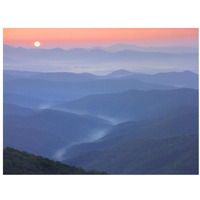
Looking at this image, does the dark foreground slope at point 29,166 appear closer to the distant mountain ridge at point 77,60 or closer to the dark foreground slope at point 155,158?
the dark foreground slope at point 155,158

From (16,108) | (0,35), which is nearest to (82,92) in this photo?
(16,108)

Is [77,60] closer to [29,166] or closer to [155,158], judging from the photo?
[155,158]

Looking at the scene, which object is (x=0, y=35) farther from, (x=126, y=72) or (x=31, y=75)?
(x=31, y=75)

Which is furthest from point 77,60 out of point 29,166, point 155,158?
point 29,166

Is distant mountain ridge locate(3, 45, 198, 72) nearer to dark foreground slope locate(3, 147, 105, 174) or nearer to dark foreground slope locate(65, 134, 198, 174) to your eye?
dark foreground slope locate(65, 134, 198, 174)

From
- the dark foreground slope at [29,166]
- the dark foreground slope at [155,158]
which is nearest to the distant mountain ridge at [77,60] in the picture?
the dark foreground slope at [155,158]

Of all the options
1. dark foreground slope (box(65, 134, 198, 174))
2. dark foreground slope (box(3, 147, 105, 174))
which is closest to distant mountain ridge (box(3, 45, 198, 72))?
dark foreground slope (box(65, 134, 198, 174))
